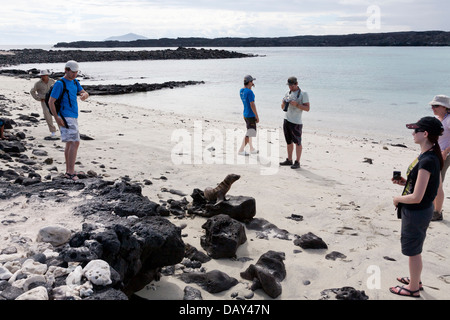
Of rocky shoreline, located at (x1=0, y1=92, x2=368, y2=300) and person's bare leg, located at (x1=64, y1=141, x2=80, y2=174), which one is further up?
person's bare leg, located at (x1=64, y1=141, x2=80, y2=174)

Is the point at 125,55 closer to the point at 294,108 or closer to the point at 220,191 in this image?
the point at 294,108

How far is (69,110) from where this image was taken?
703 cm

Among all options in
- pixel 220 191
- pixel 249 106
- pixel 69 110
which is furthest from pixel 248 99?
pixel 69 110

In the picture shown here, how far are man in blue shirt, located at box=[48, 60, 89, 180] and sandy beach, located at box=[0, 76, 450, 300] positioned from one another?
87cm

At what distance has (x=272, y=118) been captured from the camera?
71.0 ft

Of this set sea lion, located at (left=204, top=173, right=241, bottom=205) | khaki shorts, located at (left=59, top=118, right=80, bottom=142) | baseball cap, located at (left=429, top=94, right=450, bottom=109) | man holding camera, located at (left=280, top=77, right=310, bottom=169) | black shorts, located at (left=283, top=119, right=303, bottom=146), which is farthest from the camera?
black shorts, located at (left=283, top=119, right=303, bottom=146)

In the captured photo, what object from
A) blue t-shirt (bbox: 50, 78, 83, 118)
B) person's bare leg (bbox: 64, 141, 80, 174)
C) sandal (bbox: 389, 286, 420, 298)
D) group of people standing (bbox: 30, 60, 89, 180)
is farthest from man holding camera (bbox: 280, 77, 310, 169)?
sandal (bbox: 389, 286, 420, 298)

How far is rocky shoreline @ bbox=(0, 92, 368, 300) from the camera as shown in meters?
3.47

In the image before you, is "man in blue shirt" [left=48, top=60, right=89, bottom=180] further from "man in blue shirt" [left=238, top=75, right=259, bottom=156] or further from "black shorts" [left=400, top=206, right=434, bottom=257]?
"black shorts" [left=400, top=206, right=434, bottom=257]

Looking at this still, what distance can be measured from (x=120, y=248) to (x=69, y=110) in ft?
12.4

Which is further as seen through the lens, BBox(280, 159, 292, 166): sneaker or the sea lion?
BBox(280, 159, 292, 166): sneaker
